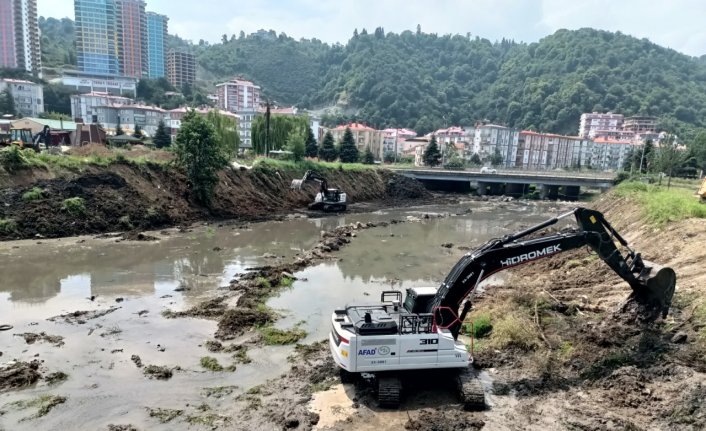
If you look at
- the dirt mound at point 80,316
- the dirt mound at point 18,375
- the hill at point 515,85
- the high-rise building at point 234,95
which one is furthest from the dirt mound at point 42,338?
the high-rise building at point 234,95

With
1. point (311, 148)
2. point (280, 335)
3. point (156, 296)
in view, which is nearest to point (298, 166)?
point (311, 148)

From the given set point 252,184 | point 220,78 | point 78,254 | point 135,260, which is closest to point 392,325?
point 135,260

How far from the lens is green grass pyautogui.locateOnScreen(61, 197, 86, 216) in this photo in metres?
24.4

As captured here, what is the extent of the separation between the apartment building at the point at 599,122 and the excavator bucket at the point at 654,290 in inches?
5382

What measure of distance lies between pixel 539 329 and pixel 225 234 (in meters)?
19.6

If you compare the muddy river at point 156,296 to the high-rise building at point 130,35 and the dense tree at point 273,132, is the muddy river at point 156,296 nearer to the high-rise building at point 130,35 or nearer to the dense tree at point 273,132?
the dense tree at point 273,132

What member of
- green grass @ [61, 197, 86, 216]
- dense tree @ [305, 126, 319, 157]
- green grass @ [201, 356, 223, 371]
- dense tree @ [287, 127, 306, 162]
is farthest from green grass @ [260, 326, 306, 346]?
dense tree @ [305, 126, 319, 157]

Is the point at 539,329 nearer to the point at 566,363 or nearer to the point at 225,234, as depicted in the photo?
the point at 566,363

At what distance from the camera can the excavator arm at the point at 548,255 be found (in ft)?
30.0

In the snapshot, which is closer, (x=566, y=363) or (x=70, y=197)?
(x=566, y=363)

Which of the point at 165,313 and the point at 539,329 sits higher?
the point at 539,329

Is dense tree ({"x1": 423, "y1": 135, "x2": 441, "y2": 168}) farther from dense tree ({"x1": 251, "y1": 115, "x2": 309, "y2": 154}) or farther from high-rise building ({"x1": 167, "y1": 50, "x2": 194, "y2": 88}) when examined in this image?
high-rise building ({"x1": 167, "y1": 50, "x2": 194, "y2": 88})

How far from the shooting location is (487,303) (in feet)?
46.3

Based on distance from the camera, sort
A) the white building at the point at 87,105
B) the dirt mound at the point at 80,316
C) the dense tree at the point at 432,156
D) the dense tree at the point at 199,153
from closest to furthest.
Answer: the dirt mound at the point at 80,316
the dense tree at the point at 199,153
the dense tree at the point at 432,156
the white building at the point at 87,105
